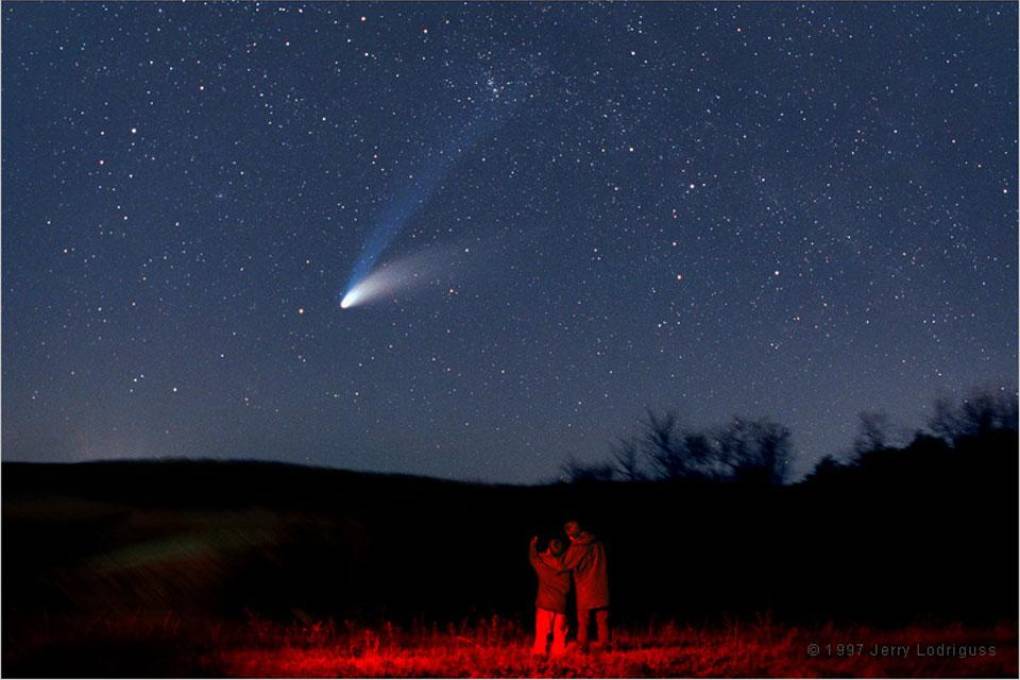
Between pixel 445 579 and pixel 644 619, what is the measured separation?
441 cm

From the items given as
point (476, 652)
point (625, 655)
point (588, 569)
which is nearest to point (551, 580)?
point (588, 569)

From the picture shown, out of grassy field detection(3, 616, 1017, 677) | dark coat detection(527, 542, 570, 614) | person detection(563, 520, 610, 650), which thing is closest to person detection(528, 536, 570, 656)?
dark coat detection(527, 542, 570, 614)

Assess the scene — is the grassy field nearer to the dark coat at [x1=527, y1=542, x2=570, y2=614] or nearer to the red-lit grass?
the red-lit grass

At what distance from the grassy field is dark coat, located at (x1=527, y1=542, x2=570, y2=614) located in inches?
21.9

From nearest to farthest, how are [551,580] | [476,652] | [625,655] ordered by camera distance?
[551,580] < [625,655] < [476,652]

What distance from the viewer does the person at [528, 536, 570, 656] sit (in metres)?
10.7

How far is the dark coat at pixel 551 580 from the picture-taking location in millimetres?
10719

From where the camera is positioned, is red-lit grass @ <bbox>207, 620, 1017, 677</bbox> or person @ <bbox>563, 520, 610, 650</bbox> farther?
person @ <bbox>563, 520, 610, 650</bbox>

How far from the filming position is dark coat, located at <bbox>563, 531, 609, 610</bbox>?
1077cm

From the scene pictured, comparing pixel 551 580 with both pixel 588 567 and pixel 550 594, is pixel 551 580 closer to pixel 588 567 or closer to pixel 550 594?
pixel 550 594

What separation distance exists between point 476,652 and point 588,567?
1.73 m

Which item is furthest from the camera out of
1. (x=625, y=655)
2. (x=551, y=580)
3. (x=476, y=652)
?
(x=476, y=652)

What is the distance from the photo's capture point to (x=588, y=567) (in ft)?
35.5

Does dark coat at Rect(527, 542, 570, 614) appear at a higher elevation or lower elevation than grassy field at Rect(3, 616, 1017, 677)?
higher
